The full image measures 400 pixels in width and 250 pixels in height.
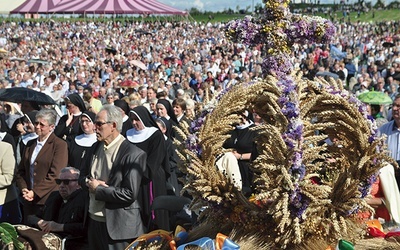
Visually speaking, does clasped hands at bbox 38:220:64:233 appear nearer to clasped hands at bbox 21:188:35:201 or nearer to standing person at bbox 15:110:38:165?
clasped hands at bbox 21:188:35:201

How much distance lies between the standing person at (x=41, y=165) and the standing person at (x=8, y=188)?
99mm

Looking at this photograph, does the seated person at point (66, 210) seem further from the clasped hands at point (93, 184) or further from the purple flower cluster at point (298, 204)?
the purple flower cluster at point (298, 204)

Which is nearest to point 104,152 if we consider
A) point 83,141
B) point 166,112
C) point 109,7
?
point 83,141

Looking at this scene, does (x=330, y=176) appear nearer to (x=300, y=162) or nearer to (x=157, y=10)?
(x=300, y=162)

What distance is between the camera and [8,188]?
7.65 meters

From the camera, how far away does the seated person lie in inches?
252

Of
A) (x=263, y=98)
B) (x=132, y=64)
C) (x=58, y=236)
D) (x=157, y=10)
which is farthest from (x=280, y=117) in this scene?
(x=157, y=10)

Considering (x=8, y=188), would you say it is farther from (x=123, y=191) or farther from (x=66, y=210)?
(x=123, y=191)

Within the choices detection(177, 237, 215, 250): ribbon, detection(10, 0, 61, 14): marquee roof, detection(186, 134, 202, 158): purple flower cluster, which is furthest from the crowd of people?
detection(10, 0, 61, 14): marquee roof

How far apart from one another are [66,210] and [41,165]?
1.22 metres

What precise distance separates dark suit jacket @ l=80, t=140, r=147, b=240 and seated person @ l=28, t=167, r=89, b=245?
1.52ft

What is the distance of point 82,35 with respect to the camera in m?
43.3

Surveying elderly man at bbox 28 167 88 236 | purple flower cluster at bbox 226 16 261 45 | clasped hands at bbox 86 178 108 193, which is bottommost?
elderly man at bbox 28 167 88 236

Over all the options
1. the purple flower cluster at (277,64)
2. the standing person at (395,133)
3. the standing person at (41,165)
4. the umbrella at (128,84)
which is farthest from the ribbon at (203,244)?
the umbrella at (128,84)
